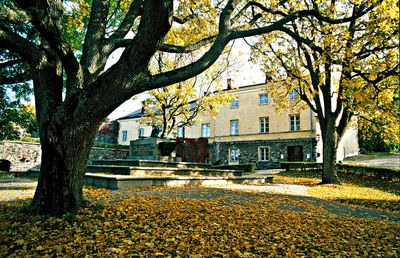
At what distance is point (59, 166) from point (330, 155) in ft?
41.7

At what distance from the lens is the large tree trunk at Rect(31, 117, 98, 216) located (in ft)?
11.6

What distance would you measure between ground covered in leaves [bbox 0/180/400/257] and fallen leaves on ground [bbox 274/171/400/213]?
3.82 metres

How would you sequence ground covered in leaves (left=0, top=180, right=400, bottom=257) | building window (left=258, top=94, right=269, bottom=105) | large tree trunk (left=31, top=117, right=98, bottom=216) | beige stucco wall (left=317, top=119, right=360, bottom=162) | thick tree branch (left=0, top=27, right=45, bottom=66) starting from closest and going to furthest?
ground covered in leaves (left=0, top=180, right=400, bottom=257)
thick tree branch (left=0, top=27, right=45, bottom=66)
large tree trunk (left=31, top=117, right=98, bottom=216)
building window (left=258, top=94, right=269, bottom=105)
beige stucco wall (left=317, top=119, right=360, bottom=162)

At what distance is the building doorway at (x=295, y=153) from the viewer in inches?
902

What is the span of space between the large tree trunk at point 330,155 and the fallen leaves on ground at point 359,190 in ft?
1.89

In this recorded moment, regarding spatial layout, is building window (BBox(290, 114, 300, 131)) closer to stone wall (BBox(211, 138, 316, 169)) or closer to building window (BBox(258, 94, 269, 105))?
stone wall (BBox(211, 138, 316, 169))

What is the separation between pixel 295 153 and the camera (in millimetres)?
23188

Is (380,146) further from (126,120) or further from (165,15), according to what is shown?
(165,15)

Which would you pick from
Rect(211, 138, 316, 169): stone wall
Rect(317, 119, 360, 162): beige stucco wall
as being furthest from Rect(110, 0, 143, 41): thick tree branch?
Rect(317, 119, 360, 162): beige stucco wall

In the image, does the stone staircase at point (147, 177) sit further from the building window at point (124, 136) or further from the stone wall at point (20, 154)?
the building window at point (124, 136)

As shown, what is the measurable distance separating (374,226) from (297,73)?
892 centimetres

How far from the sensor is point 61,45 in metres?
3.52

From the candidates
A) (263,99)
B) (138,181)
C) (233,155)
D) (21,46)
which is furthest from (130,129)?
(21,46)

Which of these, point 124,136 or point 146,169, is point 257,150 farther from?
point 124,136
